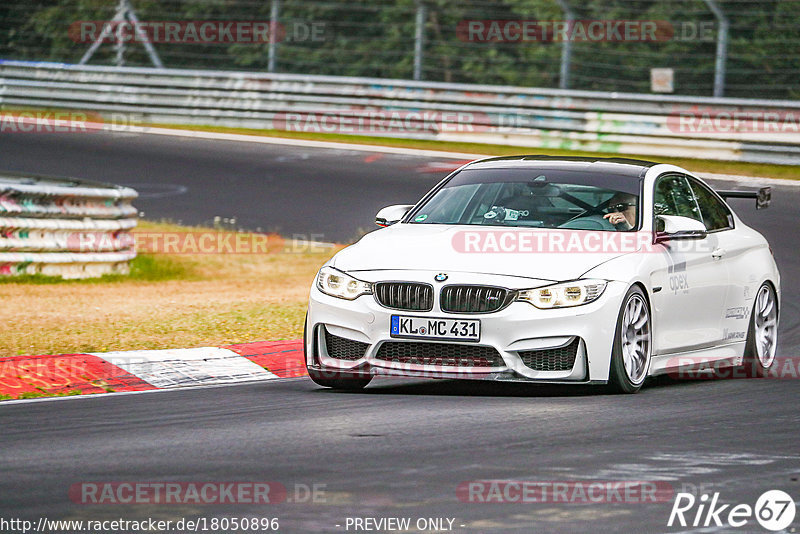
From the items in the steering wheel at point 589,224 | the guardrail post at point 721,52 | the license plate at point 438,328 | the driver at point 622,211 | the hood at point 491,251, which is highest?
the guardrail post at point 721,52

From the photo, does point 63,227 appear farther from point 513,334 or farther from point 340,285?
point 513,334

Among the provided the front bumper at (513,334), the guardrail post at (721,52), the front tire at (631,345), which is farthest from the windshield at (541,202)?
the guardrail post at (721,52)

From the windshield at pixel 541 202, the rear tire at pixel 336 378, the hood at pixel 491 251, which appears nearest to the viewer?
the hood at pixel 491 251

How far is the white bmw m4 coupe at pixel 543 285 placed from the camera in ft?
28.2

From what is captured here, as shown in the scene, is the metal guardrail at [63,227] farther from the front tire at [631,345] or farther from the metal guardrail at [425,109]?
the metal guardrail at [425,109]

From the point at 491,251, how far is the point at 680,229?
1301mm

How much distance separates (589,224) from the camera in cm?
954

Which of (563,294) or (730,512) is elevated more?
(563,294)

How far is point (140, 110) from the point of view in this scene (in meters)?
30.5

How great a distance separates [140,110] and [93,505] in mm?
25266

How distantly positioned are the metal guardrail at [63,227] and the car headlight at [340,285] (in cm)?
668

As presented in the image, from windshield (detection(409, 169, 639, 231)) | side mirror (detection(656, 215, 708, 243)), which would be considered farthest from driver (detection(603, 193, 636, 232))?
side mirror (detection(656, 215, 708, 243))

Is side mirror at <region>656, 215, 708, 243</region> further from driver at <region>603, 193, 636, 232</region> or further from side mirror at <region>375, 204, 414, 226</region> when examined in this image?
side mirror at <region>375, 204, 414, 226</region>

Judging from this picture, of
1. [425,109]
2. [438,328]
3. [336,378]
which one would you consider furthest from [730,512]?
[425,109]
